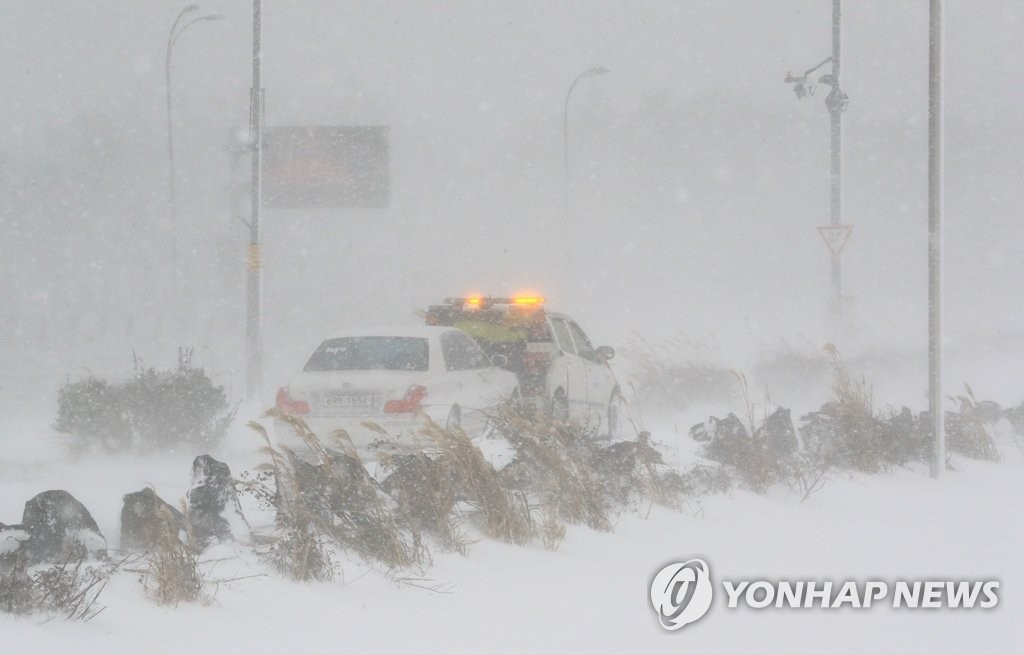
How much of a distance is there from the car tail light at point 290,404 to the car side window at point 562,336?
3.06 metres

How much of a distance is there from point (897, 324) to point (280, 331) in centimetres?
2758

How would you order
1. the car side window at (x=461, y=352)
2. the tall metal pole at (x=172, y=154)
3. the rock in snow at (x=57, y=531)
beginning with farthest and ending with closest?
→ the tall metal pole at (x=172, y=154) < the car side window at (x=461, y=352) < the rock in snow at (x=57, y=531)

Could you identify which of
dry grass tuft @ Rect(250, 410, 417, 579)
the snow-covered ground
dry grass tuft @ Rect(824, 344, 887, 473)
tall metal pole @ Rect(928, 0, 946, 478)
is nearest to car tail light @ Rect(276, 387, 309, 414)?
the snow-covered ground

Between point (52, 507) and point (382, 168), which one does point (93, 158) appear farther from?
point (52, 507)

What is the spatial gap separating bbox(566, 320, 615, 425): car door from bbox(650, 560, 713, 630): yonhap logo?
20.8ft

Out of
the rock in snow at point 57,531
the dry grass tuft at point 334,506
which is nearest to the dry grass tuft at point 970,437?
the dry grass tuft at point 334,506

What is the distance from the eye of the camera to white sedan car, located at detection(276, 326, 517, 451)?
34.5 feet

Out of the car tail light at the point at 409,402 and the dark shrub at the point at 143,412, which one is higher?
the car tail light at the point at 409,402

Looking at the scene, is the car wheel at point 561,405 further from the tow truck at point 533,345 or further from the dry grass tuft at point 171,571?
the dry grass tuft at point 171,571

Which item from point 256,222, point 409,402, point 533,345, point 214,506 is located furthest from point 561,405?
point 256,222

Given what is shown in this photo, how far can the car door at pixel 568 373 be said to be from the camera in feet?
41.2

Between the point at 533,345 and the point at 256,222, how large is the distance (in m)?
9.52

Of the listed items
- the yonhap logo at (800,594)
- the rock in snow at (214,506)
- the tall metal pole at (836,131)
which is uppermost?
the tall metal pole at (836,131)

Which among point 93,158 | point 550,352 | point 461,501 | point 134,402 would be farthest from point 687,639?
point 93,158
